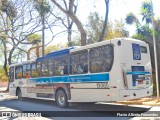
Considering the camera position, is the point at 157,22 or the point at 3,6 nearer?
the point at 157,22

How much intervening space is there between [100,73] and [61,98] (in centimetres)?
359

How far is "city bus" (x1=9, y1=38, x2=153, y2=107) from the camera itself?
11.3 metres

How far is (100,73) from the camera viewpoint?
1202cm

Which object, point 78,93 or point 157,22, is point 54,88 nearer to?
point 78,93

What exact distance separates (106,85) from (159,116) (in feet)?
8.03

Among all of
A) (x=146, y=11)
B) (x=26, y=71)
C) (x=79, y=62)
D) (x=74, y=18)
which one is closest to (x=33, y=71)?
(x=26, y=71)

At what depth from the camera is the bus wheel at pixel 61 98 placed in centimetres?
1432

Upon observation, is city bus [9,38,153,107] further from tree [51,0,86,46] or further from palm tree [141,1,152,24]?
palm tree [141,1,152,24]

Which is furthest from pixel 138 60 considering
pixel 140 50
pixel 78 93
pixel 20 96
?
pixel 20 96

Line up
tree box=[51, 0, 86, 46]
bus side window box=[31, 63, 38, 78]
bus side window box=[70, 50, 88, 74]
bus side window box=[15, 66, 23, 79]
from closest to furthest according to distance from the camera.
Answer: bus side window box=[70, 50, 88, 74] → bus side window box=[31, 63, 38, 78] → bus side window box=[15, 66, 23, 79] → tree box=[51, 0, 86, 46]

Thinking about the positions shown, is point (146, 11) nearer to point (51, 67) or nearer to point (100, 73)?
point (51, 67)

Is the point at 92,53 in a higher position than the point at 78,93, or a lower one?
higher

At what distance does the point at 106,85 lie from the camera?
38.1 feet


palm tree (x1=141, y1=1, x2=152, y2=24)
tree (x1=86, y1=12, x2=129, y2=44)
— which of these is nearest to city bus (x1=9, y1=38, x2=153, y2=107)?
palm tree (x1=141, y1=1, x2=152, y2=24)
